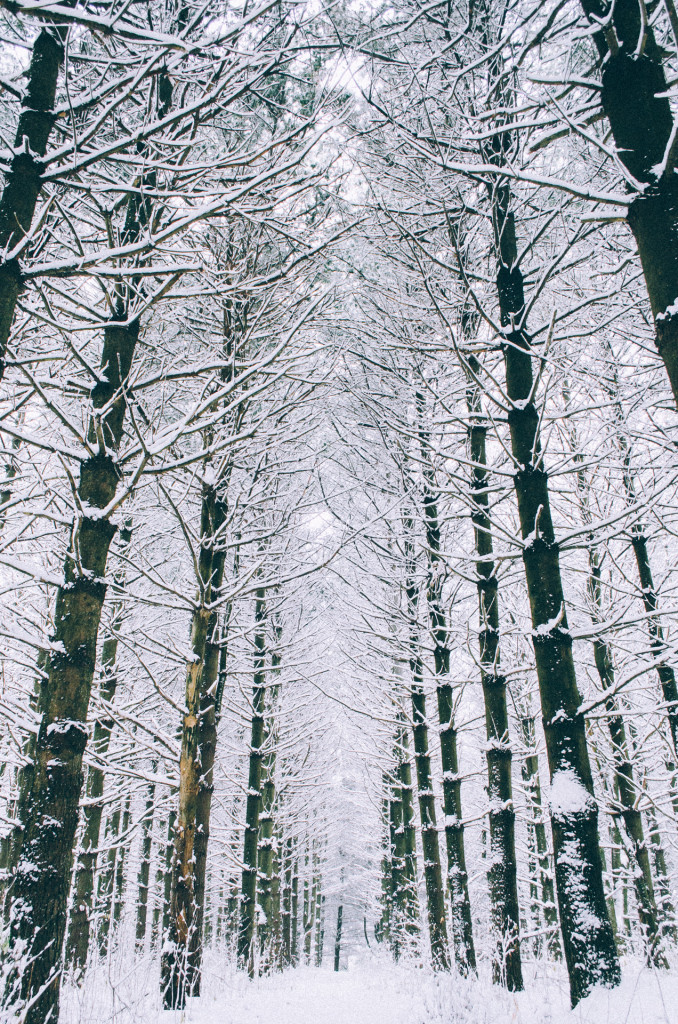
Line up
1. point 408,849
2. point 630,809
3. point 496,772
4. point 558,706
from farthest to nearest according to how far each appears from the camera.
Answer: point 408,849
point 630,809
point 496,772
point 558,706

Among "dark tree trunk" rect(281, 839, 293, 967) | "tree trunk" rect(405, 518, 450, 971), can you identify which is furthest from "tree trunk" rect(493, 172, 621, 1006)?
"dark tree trunk" rect(281, 839, 293, 967)

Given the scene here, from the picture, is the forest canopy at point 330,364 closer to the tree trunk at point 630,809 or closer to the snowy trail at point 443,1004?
the tree trunk at point 630,809

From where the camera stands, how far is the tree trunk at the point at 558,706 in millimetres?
2986

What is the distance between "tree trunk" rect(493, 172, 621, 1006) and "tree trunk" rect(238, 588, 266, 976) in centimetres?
457

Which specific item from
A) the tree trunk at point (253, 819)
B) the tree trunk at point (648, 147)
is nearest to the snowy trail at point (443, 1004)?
the tree trunk at point (253, 819)

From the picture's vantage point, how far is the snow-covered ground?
2779mm

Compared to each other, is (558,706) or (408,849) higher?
(558,706)

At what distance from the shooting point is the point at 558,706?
11.2ft

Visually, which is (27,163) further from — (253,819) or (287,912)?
(287,912)

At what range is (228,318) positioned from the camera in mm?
5734

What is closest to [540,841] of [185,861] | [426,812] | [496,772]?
[426,812]

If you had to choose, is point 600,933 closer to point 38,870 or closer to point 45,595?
point 38,870

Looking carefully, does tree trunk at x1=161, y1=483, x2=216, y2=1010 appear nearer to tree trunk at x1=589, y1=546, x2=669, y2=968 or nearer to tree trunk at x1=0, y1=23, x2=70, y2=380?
tree trunk at x1=0, y1=23, x2=70, y2=380

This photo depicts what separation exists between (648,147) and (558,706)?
9.82 feet
